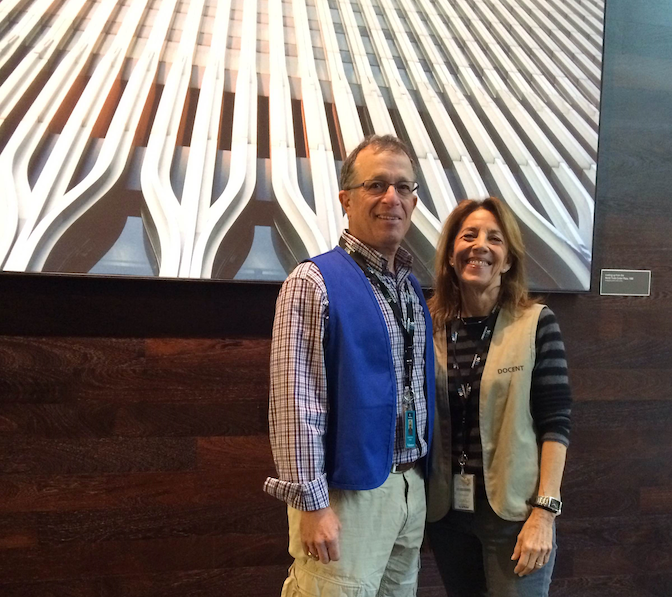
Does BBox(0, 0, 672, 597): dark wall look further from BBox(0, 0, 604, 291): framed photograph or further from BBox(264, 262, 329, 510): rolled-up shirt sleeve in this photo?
BBox(264, 262, 329, 510): rolled-up shirt sleeve

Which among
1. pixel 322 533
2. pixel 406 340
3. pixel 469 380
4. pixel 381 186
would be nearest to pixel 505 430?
pixel 469 380

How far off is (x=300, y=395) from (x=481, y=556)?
2.15ft

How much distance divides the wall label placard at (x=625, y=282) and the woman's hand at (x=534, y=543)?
110 cm

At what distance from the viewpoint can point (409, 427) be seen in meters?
0.97

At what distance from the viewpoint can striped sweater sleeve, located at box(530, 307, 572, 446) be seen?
977 millimetres

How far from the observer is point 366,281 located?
958 mm

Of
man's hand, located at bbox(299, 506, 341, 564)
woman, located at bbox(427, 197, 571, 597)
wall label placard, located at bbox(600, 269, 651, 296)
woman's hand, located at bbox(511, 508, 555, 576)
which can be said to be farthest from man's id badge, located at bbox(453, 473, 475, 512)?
wall label placard, located at bbox(600, 269, 651, 296)

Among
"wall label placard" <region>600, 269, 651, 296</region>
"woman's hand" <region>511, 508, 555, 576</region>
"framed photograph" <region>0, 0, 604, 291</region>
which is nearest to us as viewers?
"woman's hand" <region>511, 508, 555, 576</region>

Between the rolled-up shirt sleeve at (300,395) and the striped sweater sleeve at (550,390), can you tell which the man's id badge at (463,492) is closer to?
the striped sweater sleeve at (550,390)

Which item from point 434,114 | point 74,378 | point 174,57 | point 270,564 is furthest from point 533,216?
point 74,378

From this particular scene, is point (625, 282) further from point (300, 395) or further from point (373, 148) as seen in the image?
point (300, 395)

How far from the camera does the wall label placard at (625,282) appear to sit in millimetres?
1724

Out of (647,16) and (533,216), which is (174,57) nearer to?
(533,216)

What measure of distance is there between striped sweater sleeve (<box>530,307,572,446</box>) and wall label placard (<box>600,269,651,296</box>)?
0.90 m
